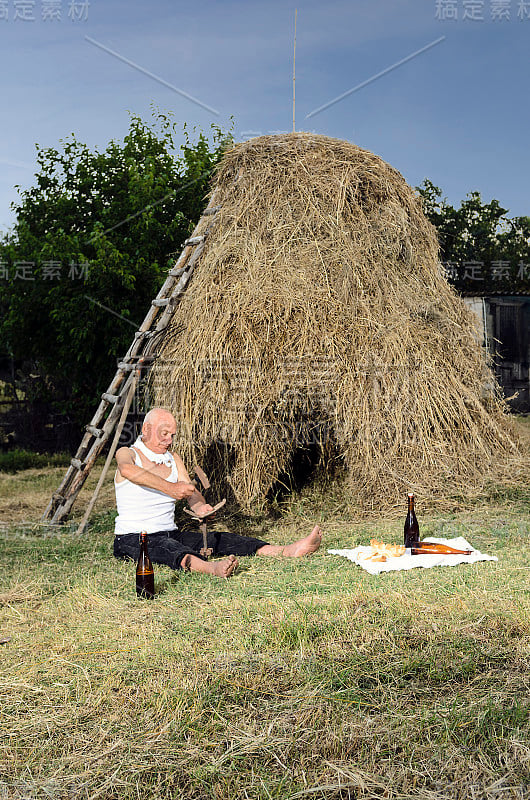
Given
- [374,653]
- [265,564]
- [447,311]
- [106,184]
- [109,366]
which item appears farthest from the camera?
[106,184]

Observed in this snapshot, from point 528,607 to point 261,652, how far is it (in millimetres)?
1698

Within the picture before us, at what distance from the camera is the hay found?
764 centimetres

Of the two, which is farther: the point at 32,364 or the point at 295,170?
the point at 32,364

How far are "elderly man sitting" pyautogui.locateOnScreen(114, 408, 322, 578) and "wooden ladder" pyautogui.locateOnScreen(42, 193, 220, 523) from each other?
67.2 inches

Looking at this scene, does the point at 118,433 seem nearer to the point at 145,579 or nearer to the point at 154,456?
the point at 154,456

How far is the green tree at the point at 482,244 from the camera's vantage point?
91.2 feet

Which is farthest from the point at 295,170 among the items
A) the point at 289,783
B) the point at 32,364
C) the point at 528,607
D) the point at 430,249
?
the point at 32,364

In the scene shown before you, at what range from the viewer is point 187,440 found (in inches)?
303

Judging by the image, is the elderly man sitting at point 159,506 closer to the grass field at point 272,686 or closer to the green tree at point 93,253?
the grass field at point 272,686

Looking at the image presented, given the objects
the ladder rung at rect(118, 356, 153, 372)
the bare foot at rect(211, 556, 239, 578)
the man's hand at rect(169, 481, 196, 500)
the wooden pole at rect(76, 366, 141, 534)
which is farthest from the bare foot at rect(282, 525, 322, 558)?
the ladder rung at rect(118, 356, 153, 372)

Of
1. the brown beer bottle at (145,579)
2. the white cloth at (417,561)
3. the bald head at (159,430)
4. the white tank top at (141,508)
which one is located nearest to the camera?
the brown beer bottle at (145,579)

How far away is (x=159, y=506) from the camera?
6.14m

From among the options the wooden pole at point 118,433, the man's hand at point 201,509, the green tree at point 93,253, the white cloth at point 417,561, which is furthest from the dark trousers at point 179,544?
the green tree at point 93,253

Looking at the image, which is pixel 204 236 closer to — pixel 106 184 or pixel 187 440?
pixel 187 440
